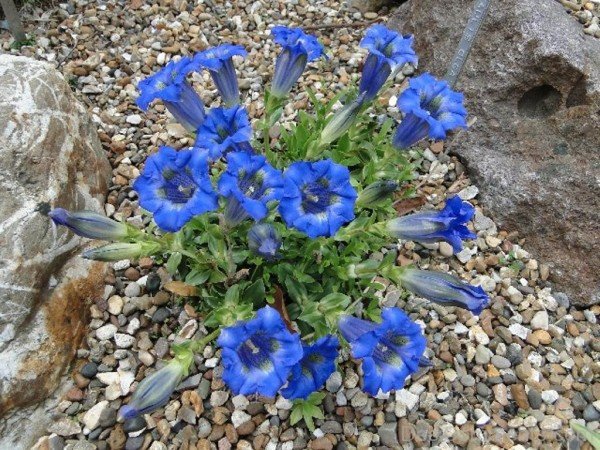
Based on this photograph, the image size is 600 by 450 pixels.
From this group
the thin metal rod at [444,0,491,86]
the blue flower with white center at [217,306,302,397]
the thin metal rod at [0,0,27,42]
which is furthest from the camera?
the thin metal rod at [0,0,27,42]

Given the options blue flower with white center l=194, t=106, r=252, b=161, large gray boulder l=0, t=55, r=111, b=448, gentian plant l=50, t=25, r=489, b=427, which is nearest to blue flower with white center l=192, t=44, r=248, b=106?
gentian plant l=50, t=25, r=489, b=427

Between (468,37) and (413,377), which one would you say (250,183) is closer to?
(413,377)

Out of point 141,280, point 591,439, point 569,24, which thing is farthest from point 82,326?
point 569,24

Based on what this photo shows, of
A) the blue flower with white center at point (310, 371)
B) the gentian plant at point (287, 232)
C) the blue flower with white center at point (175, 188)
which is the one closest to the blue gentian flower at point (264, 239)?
the gentian plant at point (287, 232)

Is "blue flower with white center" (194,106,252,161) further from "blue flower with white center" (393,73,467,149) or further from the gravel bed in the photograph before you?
the gravel bed

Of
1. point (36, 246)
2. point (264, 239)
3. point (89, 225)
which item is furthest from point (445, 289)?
point (36, 246)

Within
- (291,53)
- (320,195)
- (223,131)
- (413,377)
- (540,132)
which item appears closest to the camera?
(320,195)
